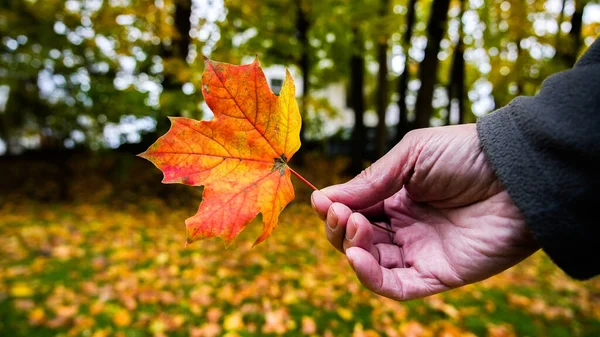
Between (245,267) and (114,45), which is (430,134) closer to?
(245,267)

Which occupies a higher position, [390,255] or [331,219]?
[331,219]

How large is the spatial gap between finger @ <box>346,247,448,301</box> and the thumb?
0.18 meters

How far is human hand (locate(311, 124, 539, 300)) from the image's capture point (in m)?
1.22

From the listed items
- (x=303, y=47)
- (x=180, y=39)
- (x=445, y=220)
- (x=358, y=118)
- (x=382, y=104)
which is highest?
(x=180, y=39)

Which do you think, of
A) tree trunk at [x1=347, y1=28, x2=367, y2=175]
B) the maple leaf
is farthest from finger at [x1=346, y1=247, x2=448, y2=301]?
tree trunk at [x1=347, y1=28, x2=367, y2=175]

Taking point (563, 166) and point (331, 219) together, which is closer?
point (563, 166)

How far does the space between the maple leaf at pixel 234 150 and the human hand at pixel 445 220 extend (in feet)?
0.83

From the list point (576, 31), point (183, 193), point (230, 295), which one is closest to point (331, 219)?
point (230, 295)

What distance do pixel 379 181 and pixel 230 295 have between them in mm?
Answer: 2685

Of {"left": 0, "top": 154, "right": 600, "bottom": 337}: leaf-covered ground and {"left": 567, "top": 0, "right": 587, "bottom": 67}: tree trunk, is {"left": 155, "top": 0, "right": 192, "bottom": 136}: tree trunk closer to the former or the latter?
{"left": 0, "top": 154, "right": 600, "bottom": 337}: leaf-covered ground

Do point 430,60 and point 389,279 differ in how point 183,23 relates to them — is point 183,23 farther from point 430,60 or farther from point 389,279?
point 389,279

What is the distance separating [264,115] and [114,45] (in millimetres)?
7133

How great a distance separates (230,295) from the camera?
140 inches

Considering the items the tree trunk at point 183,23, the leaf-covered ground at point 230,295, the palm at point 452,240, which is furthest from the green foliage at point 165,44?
the palm at point 452,240
